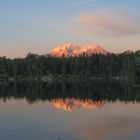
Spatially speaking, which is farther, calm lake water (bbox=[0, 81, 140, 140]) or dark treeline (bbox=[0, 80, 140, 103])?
dark treeline (bbox=[0, 80, 140, 103])

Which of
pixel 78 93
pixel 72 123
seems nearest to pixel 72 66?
pixel 78 93

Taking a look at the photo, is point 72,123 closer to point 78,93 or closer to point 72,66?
point 78,93

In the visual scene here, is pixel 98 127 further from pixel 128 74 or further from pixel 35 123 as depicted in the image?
pixel 128 74

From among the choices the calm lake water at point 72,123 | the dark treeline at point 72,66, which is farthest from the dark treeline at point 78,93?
the dark treeline at point 72,66

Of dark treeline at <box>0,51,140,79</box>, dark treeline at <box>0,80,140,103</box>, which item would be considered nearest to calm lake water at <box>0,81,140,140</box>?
dark treeline at <box>0,80,140,103</box>

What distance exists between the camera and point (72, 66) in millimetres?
171500

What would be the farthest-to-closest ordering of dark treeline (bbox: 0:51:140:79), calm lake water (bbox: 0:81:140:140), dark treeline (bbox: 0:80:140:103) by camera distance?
dark treeline (bbox: 0:51:140:79), dark treeline (bbox: 0:80:140:103), calm lake water (bbox: 0:81:140:140)

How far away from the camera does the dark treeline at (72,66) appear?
166m

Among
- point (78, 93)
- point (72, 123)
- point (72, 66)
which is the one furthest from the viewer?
point (72, 66)

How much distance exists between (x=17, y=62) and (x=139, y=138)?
159 m

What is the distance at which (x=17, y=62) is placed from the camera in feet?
603

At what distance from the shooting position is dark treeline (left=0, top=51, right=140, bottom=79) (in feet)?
543

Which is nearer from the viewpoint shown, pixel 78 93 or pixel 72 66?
pixel 78 93

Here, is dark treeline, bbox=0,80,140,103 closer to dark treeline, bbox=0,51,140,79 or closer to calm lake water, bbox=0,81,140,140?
calm lake water, bbox=0,81,140,140
